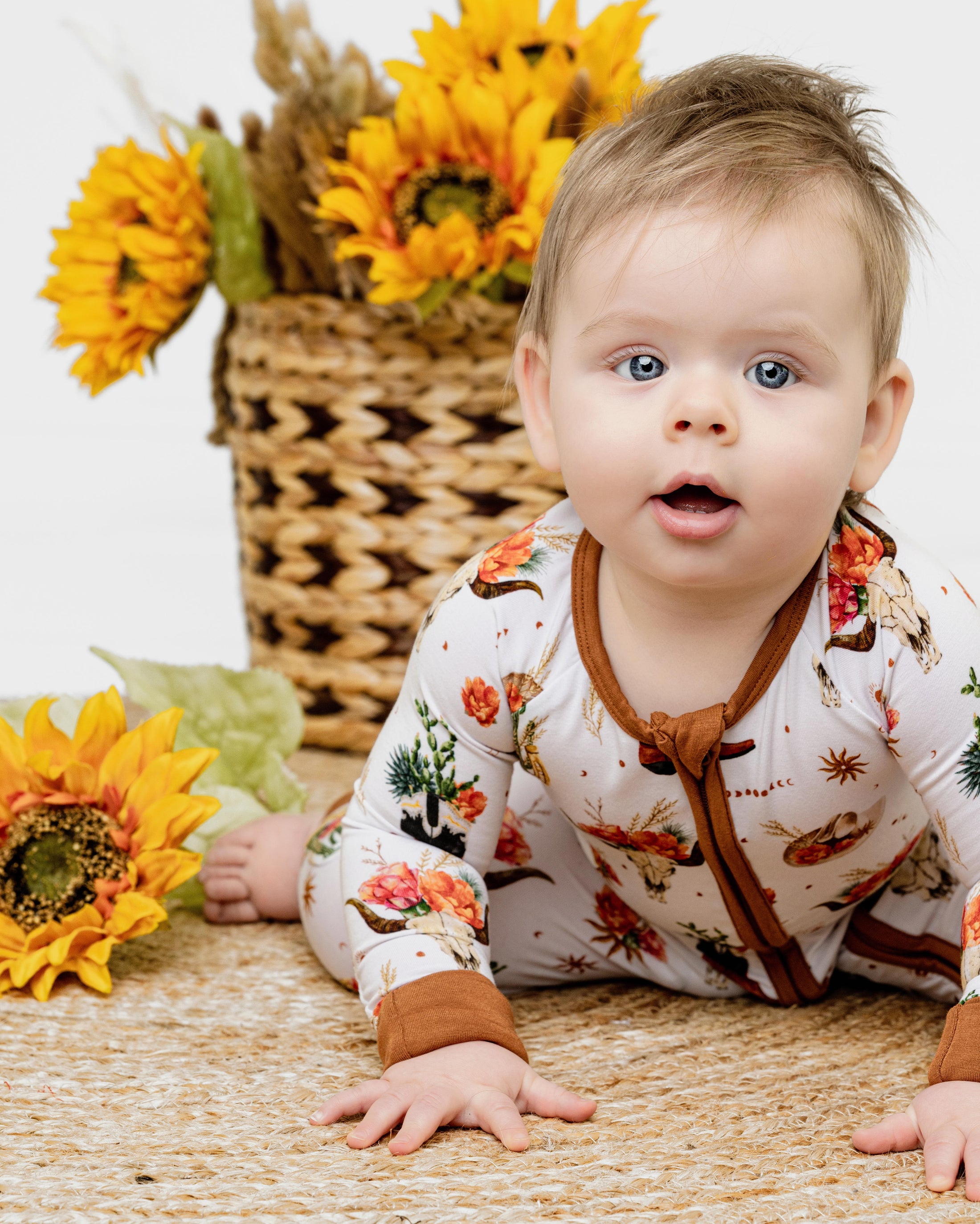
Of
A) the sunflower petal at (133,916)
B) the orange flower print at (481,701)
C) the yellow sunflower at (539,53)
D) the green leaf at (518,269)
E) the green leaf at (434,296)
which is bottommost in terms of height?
the sunflower petal at (133,916)

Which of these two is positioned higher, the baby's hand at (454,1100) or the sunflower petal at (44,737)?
the sunflower petal at (44,737)

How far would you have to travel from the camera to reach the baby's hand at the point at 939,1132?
660mm

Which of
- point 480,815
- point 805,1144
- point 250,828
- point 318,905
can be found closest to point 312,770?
point 250,828

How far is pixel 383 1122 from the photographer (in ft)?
2.33

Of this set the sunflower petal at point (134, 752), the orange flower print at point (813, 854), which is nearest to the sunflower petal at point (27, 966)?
the sunflower petal at point (134, 752)

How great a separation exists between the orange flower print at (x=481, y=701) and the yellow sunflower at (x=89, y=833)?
0.64 feet

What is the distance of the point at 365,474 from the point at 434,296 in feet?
0.69

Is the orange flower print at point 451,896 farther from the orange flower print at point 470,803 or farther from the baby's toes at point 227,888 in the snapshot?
the baby's toes at point 227,888

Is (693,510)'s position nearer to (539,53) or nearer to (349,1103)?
(349,1103)

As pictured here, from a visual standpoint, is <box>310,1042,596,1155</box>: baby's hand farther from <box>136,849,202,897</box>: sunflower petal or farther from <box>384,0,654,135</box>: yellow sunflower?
<box>384,0,654,135</box>: yellow sunflower

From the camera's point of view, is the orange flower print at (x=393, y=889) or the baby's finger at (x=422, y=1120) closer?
the baby's finger at (x=422, y=1120)

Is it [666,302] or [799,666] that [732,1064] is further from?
[666,302]

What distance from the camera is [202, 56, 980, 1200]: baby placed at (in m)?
0.72

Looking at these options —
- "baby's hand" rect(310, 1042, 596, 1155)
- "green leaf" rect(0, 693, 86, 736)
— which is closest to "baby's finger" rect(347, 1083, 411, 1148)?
"baby's hand" rect(310, 1042, 596, 1155)
